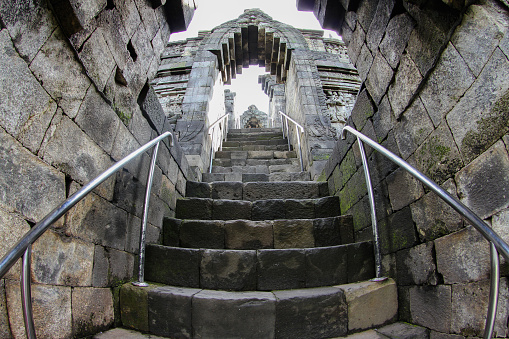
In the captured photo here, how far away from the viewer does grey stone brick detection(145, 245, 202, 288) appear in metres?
2.16

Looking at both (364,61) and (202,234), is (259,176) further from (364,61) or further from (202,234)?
(364,61)

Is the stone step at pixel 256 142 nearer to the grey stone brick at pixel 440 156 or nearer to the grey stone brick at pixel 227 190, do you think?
the grey stone brick at pixel 227 190

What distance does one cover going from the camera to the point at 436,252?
161 cm

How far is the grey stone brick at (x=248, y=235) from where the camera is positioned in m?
2.54

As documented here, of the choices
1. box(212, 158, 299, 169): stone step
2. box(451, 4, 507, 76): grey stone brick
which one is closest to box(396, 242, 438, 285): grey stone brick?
box(451, 4, 507, 76): grey stone brick

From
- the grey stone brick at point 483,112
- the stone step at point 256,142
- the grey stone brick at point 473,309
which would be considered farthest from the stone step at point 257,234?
the stone step at point 256,142

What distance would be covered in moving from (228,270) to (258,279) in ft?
0.82

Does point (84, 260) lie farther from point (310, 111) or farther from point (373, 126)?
point (310, 111)

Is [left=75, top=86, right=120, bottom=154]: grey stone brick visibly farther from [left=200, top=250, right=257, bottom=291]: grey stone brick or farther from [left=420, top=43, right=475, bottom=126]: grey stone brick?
[left=420, top=43, right=475, bottom=126]: grey stone brick

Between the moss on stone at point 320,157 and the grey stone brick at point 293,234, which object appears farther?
the moss on stone at point 320,157

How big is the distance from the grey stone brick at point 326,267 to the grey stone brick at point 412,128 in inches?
37.1

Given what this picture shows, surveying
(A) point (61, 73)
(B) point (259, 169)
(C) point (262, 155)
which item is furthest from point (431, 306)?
(C) point (262, 155)

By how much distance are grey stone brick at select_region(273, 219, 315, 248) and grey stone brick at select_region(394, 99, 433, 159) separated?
1.11 meters

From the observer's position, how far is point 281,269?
84.4 inches
